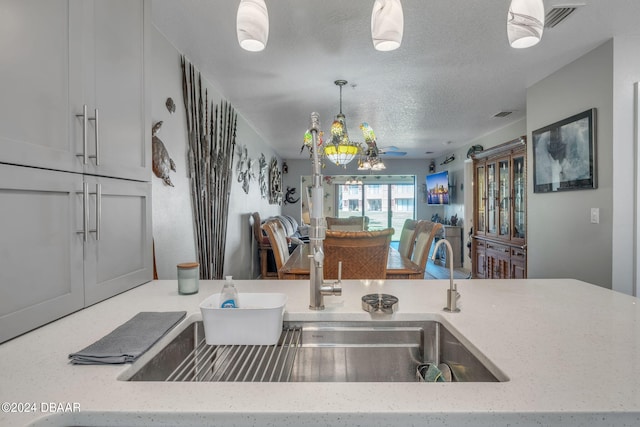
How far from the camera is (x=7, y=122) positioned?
82cm

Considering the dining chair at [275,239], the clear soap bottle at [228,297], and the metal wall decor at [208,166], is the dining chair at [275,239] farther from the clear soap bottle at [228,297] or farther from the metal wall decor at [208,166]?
the clear soap bottle at [228,297]

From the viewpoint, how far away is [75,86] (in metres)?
1.02

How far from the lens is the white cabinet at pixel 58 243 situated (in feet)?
2.77

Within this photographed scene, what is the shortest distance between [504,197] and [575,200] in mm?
2149

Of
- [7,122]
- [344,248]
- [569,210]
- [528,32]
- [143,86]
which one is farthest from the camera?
[569,210]

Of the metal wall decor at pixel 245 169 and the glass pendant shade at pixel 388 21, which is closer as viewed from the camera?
the glass pendant shade at pixel 388 21

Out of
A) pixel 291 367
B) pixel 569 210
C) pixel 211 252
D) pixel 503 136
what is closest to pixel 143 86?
pixel 291 367

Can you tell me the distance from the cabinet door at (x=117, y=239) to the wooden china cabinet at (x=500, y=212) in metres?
4.06

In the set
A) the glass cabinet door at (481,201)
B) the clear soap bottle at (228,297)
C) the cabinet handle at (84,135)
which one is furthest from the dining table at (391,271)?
the glass cabinet door at (481,201)

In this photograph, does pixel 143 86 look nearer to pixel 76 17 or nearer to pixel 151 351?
pixel 76 17

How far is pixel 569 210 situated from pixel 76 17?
11.2 ft

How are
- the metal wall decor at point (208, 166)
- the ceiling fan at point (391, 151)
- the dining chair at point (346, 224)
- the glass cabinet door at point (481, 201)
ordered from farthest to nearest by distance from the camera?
the ceiling fan at point (391, 151), the glass cabinet door at point (481, 201), the dining chair at point (346, 224), the metal wall decor at point (208, 166)

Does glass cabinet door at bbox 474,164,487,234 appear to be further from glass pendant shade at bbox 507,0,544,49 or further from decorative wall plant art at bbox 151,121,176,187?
glass pendant shade at bbox 507,0,544,49

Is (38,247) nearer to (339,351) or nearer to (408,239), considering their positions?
(339,351)
